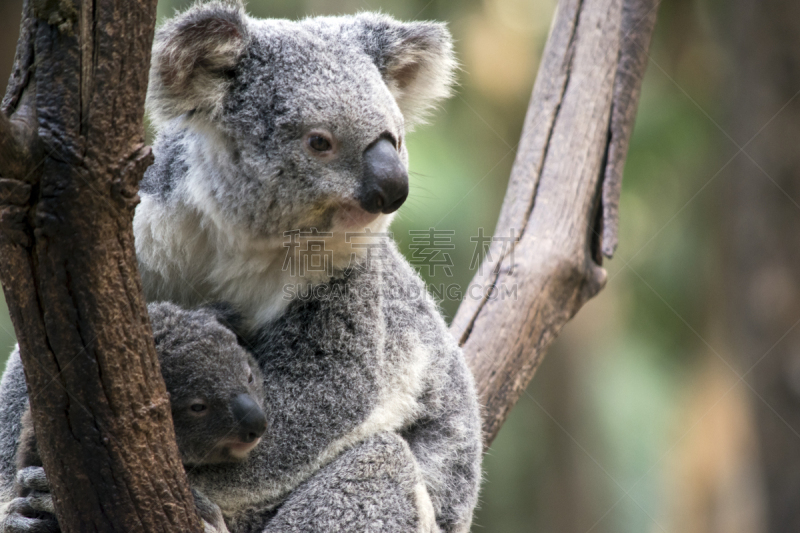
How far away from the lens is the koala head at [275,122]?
2.57 meters

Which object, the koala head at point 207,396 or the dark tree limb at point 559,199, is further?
the dark tree limb at point 559,199

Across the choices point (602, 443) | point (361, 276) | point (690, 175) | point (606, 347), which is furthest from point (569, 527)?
point (361, 276)

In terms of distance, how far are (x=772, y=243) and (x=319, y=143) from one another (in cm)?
506

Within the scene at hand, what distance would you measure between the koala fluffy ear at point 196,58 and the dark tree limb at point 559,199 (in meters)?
2.11

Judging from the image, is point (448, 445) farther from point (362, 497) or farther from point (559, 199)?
point (559, 199)

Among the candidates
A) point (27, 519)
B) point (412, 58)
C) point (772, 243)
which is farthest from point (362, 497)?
point (772, 243)

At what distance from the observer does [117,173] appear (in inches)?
66.7

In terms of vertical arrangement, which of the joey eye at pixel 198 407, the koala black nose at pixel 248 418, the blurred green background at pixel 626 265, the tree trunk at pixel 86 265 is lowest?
the blurred green background at pixel 626 265

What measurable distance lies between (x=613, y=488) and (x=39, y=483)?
549 inches

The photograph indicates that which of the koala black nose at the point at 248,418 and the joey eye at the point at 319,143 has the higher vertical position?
the joey eye at the point at 319,143

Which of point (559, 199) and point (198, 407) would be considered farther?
point (559, 199)

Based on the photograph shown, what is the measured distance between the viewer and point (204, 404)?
2.38 meters

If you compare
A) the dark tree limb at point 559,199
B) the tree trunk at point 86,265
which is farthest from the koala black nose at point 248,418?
the dark tree limb at point 559,199

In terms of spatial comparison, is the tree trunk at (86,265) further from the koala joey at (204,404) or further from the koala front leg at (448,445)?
the koala front leg at (448,445)
